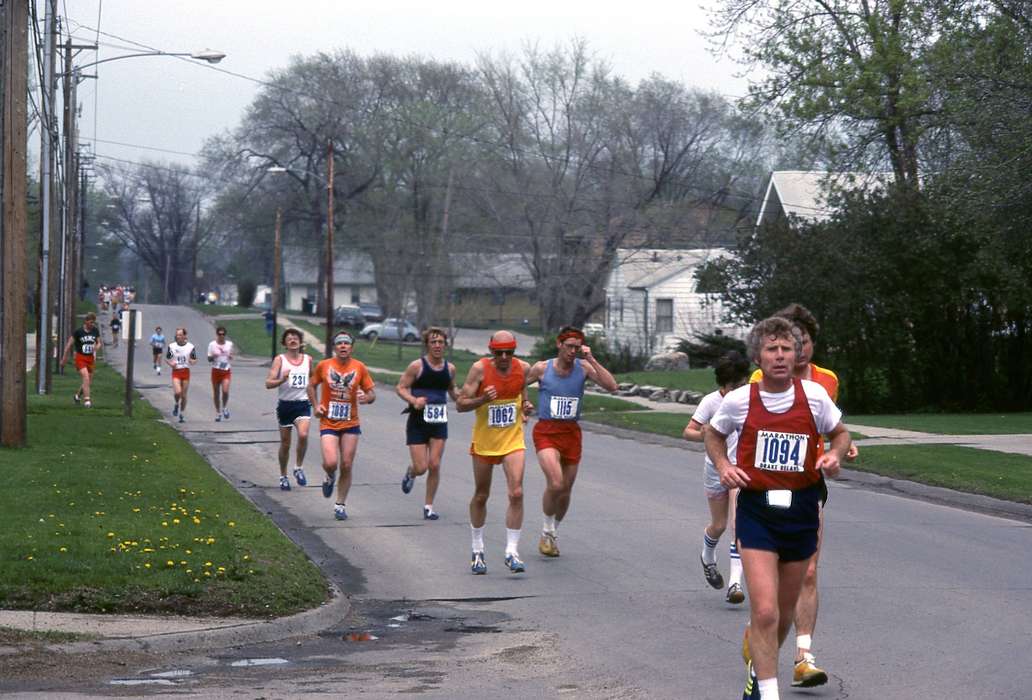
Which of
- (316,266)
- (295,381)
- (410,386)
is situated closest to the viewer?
(410,386)

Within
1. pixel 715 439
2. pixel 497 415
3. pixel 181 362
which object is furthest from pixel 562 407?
pixel 181 362

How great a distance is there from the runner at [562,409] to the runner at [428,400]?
1911mm

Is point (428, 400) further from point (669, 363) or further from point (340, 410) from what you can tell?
point (669, 363)

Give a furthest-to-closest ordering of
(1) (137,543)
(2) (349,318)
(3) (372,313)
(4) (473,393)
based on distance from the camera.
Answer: (3) (372,313)
(2) (349,318)
(4) (473,393)
(1) (137,543)

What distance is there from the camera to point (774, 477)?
634cm

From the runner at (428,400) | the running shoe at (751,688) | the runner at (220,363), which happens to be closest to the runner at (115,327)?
the runner at (220,363)

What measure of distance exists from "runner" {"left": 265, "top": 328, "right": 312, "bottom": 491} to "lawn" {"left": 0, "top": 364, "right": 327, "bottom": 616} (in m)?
0.91

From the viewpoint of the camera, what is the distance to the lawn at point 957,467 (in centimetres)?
1695

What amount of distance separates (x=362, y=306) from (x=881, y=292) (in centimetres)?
6668

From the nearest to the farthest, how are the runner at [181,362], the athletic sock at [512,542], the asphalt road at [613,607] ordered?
1. the asphalt road at [613,607]
2. the athletic sock at [512,542]
3. the runner at [181,362]

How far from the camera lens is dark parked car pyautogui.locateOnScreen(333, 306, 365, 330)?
3366 inches

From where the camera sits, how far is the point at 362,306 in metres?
95.7

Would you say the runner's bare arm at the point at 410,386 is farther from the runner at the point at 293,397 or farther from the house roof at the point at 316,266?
the house roof at the point at 316,266

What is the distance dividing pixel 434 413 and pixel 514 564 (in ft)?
9.75
